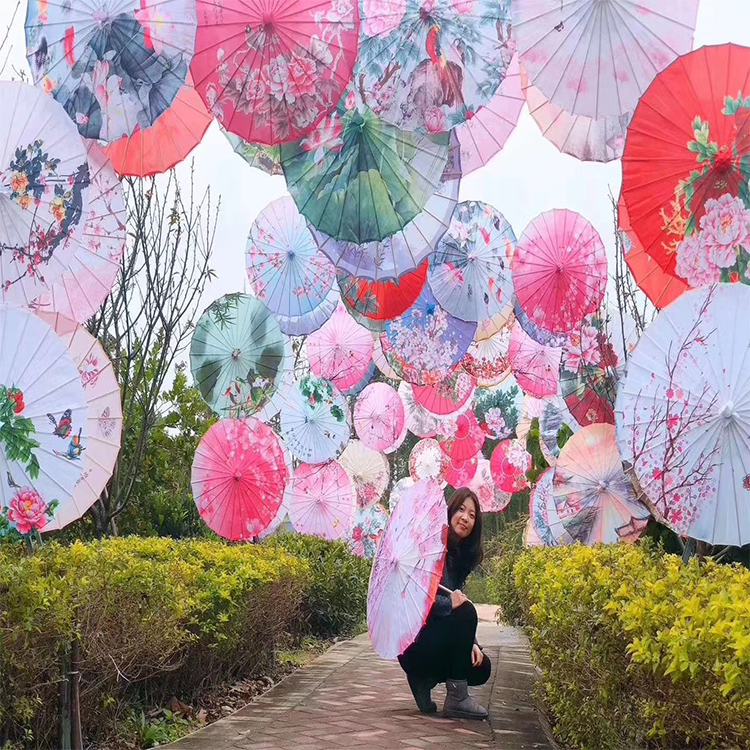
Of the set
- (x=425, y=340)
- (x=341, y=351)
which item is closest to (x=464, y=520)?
(x=425, y=340)

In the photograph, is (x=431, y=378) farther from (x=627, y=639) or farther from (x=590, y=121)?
(x=627, y=639)

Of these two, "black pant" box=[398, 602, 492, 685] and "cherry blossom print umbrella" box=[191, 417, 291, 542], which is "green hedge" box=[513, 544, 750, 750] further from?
"cherry blossom print umbrella" box=[191, 417, 291, 542]

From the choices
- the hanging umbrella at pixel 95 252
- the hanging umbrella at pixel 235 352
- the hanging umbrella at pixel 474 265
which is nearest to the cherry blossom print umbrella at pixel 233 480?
the hanging umbrella at pixel 235 352

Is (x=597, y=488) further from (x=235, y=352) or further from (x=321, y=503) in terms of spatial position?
(x=321, y=503)

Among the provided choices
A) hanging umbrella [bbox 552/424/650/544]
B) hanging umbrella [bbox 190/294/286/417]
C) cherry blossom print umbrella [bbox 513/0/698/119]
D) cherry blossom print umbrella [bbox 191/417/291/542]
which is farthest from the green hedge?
hanging umbrella [bbox 190/294/286/417]

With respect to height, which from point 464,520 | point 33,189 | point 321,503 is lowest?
point 464,520

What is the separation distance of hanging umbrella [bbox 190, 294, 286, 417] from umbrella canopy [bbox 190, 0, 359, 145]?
4254 millimetres

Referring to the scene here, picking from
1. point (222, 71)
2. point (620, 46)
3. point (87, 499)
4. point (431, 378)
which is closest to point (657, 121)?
point (620, 46)

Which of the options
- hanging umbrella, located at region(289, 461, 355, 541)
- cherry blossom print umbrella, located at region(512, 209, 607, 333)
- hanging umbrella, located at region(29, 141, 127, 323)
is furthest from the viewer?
hanging umbrella, located at region(289, 461, 355, 541)

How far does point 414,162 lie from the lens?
5.22 m

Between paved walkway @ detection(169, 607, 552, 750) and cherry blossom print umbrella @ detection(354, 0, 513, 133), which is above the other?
cherry blossom print umbrella @ detection(354, 0, 513, 133)

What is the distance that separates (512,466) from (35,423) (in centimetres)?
1297

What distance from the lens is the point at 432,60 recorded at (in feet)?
16.8

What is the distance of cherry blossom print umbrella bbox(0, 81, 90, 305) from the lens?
4.52 metres
